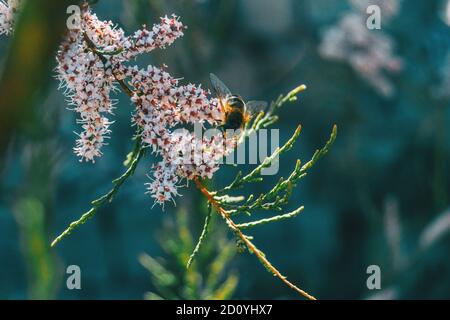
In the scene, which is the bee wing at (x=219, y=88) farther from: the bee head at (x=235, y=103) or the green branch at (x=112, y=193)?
the green branch at (x=112, y=193)

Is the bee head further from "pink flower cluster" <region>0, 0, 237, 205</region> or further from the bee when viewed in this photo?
"pink flower cluster" <region>0, 0, 237, 205</region>

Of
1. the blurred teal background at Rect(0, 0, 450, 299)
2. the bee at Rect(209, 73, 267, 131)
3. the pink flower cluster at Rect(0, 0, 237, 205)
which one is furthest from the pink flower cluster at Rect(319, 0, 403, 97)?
the pink flower cluster at Rect(0, 0, 237, 205)

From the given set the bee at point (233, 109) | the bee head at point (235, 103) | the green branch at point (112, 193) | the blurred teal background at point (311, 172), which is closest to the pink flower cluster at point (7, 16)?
the green branch at point (112, 193)

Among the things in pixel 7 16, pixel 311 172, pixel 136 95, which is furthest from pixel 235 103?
pixel 311 172

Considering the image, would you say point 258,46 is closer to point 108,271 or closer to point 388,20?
point 388,20

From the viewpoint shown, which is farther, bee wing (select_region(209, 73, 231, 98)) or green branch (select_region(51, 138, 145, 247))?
bee wing (select_region(209, 73, 231, 98))

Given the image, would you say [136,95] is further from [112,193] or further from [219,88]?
[219,88]
